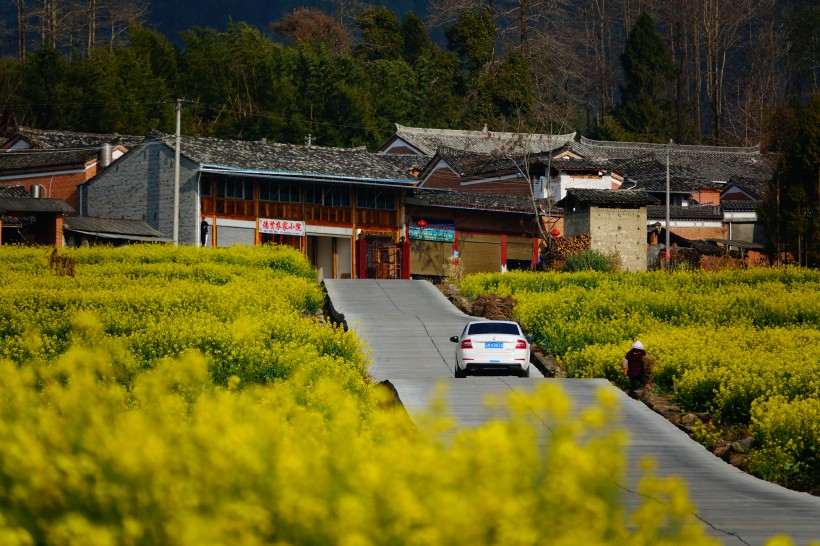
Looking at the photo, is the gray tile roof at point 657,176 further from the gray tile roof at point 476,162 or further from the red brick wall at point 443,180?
the red brick wall at point 443,180

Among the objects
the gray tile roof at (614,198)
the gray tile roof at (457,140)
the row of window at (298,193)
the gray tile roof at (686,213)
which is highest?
the gray tile roof at (457,140)

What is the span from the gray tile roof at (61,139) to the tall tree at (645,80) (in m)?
41.6

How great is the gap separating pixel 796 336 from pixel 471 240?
29475 millimetres

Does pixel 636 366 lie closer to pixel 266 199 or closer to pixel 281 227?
pixel 281 227

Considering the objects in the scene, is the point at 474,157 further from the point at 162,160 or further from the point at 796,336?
the point at 796,336

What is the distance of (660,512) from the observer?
6496mm

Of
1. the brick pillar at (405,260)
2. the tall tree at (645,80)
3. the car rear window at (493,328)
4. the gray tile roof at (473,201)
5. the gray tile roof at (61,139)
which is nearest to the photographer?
the car rear window at (493,328)

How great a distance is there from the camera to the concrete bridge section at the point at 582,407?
530 inches

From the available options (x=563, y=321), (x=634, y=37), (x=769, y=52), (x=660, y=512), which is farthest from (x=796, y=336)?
(x=769, y=52)

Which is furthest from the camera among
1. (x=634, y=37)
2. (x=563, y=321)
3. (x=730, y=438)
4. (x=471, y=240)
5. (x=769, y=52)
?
(x=769, y=52)

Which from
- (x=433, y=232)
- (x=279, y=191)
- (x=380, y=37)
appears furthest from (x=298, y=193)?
(x=380, y=37)

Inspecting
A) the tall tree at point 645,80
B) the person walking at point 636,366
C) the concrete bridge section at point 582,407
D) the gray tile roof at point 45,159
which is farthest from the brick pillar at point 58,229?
the tall tree at point 645,80

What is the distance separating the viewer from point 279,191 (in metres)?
52.6

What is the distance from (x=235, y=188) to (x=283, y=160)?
9.74 feet
